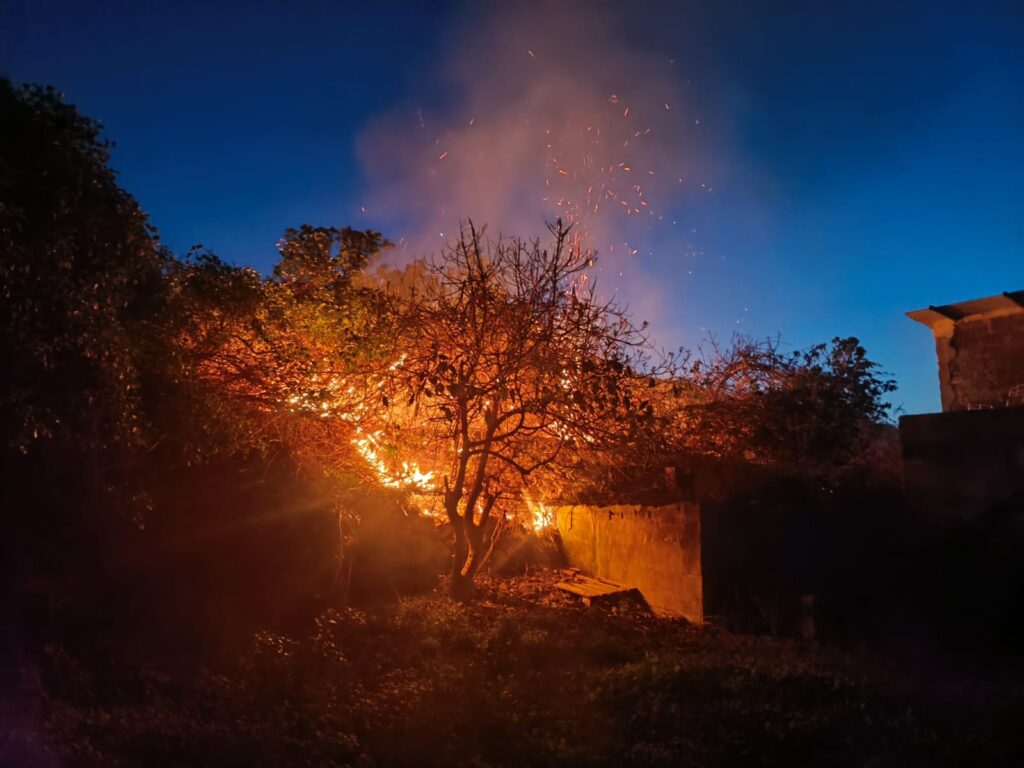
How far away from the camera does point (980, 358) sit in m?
16.7

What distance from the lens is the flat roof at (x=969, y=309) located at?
15766 mm

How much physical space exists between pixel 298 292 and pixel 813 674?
8.25m

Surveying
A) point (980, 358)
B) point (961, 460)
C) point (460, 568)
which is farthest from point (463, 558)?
point (980, 358)

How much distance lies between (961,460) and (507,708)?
8.86m

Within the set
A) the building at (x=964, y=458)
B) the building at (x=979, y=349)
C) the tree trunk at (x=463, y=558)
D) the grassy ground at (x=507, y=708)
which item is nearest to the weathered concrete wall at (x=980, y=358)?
the building at (x=979, y=349)

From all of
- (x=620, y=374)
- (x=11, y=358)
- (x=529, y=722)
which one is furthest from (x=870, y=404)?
(x=11, y=358)

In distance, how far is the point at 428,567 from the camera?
43.7 ft

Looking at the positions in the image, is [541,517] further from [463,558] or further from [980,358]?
[980,358]

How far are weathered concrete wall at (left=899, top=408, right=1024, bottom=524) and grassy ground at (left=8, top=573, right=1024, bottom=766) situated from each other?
16.9ft

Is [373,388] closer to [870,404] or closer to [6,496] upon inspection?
[6,496]

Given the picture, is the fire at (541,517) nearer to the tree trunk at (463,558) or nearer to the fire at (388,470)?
the fire at (388,470)

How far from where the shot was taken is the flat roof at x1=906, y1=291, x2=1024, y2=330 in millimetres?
15766

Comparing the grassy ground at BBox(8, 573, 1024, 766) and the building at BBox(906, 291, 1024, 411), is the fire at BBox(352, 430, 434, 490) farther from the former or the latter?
the building at BBox(906, 291, 1024, 411)

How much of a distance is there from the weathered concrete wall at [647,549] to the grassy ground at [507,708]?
1.62 meters
